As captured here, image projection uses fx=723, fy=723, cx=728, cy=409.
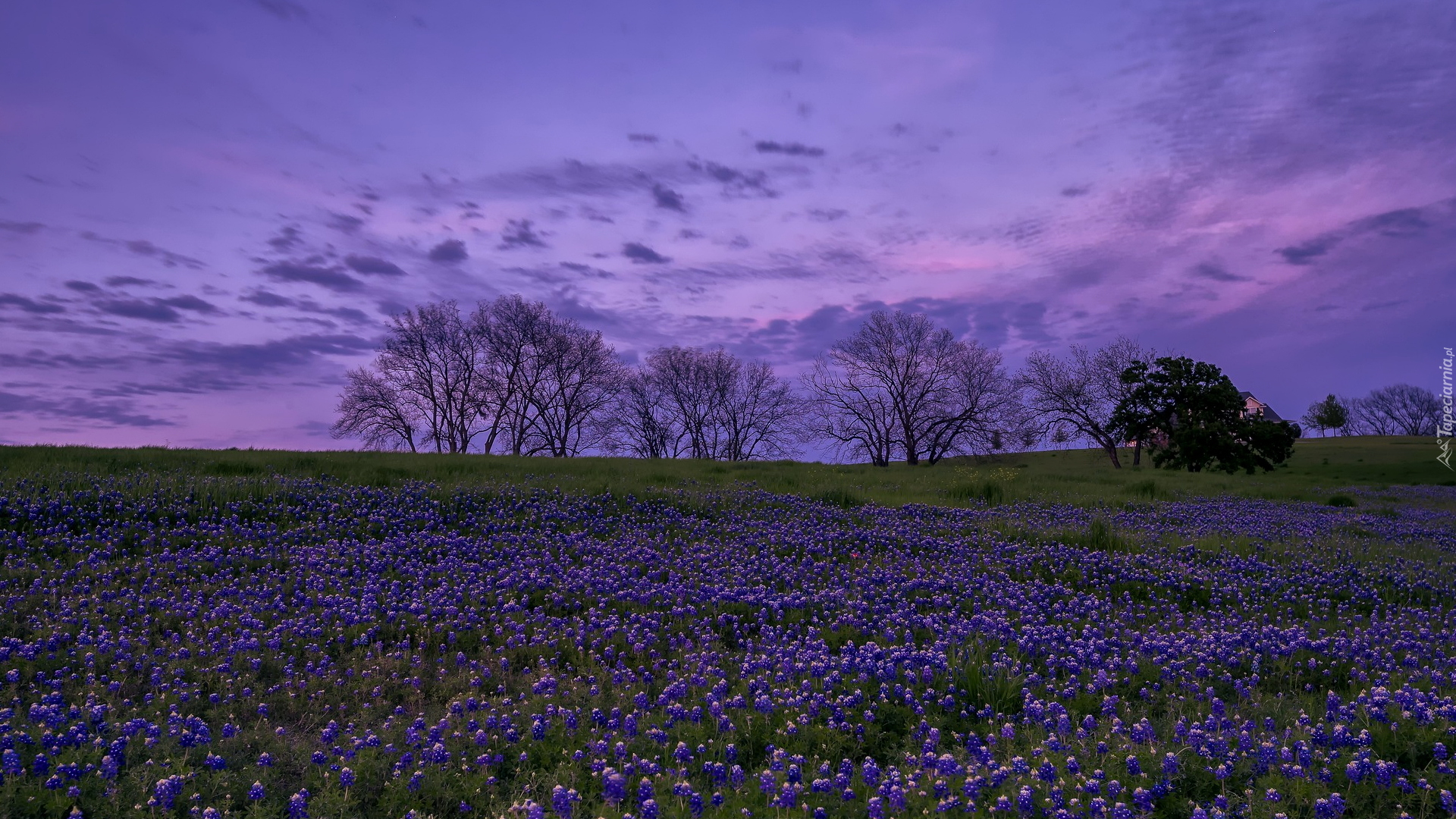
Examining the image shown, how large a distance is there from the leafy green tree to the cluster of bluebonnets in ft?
138

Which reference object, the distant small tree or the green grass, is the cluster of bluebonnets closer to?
the green grass

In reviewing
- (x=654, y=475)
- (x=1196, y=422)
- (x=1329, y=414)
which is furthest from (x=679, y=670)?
(x=1329, y=414)

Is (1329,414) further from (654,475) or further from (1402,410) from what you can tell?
(654,475)

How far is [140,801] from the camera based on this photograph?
4.53 m

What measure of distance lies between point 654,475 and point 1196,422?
152 feet

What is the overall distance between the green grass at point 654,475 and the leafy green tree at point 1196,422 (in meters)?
15.2

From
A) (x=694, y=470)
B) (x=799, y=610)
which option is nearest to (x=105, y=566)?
(x=799, y=610)

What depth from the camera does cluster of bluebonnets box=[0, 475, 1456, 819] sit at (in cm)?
455

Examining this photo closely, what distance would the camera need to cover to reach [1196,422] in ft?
171

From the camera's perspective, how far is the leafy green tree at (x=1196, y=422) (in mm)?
50781

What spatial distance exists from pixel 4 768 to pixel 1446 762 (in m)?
9.03

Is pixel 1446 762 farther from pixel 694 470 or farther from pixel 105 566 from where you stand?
pixel 694 470

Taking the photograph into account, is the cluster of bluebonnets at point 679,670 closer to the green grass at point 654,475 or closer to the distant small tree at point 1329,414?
the green grass at point 654,475

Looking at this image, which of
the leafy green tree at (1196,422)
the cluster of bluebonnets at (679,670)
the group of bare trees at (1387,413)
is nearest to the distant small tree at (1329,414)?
the group of bare trees at (1387,413)
